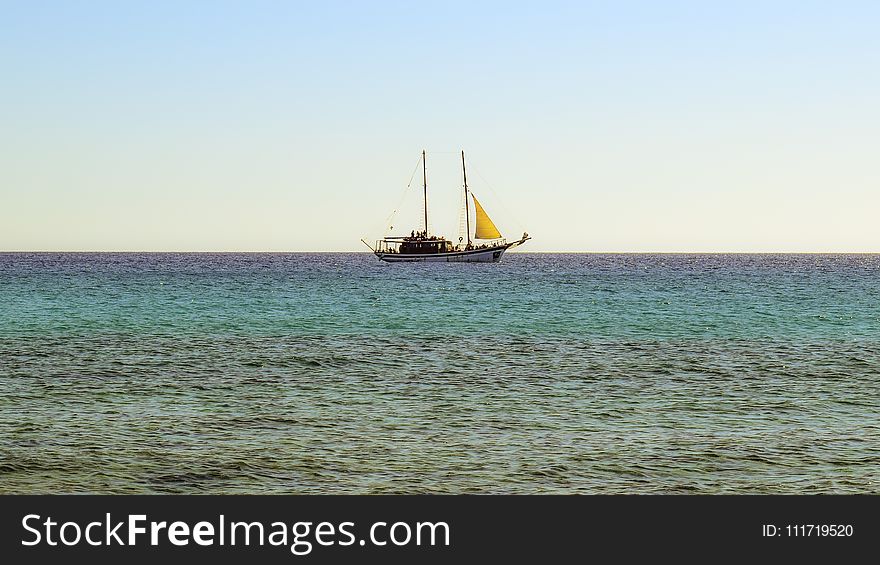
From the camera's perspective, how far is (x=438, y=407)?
80.9ft

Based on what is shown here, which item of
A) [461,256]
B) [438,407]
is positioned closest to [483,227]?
[461,256]

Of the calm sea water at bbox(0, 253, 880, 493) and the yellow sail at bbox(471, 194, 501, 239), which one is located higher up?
the yellow sail at bbox(471, 194, 501, 239)

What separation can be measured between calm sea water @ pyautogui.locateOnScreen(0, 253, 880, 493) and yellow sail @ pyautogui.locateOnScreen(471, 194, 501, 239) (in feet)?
402

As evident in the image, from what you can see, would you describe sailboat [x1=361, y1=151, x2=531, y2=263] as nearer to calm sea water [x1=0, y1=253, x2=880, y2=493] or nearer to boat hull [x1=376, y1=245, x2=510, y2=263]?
boat hull [x1=376, y1=245, x2=510, y2=263]

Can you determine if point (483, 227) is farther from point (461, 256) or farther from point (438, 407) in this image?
point (438, 407)

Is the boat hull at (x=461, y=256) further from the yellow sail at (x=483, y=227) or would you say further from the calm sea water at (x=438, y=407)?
the calm sea water at (x=438, y=407)

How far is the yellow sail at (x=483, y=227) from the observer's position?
175875 mm

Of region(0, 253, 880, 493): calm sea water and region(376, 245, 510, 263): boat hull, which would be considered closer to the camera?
region(0, 253, 880, 493): calm sea water

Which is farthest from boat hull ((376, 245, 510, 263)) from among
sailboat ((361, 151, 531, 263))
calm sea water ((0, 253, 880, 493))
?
calm sea water ((0, 253, 880, 493))

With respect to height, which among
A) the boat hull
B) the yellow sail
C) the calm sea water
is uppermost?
the yellow sail

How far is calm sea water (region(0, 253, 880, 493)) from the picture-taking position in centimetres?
1728

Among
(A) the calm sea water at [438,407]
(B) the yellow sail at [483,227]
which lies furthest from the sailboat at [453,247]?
(A) the calm sea water at [438,407]

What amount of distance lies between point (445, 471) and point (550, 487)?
2063 mm
